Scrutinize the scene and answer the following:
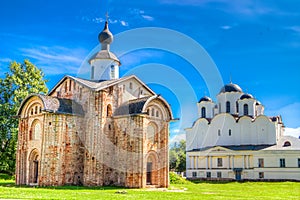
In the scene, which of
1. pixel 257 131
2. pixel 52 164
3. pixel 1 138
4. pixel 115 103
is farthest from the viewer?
pixel 257 131

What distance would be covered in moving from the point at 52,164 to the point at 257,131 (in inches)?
1347

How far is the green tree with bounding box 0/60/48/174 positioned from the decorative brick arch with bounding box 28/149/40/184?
338 inches

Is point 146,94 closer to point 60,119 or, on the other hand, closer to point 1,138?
point 60,119

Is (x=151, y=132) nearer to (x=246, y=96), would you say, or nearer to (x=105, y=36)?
(x=105, y=36)

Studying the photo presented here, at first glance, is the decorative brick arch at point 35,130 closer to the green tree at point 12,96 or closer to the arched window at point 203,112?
the green tree at point 12,96

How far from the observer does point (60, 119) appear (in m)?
30.9

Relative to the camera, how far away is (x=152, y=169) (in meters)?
33.1

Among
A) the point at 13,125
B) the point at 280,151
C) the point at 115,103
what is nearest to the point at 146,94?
the point at 115,103

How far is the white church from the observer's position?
160 ft

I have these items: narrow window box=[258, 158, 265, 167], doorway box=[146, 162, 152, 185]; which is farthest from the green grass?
narrow window box=[258, 158, 265, 167]

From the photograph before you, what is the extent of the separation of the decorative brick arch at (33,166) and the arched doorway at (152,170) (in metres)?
9.91

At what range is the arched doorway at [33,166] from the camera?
32188mm

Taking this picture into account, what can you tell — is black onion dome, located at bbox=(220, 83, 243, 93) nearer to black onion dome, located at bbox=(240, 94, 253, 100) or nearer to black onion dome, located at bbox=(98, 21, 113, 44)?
black onion dome, located at bbox=(240, 94, 253, 100)

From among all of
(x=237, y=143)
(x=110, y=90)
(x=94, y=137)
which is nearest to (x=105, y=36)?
(x=110, y=90)
